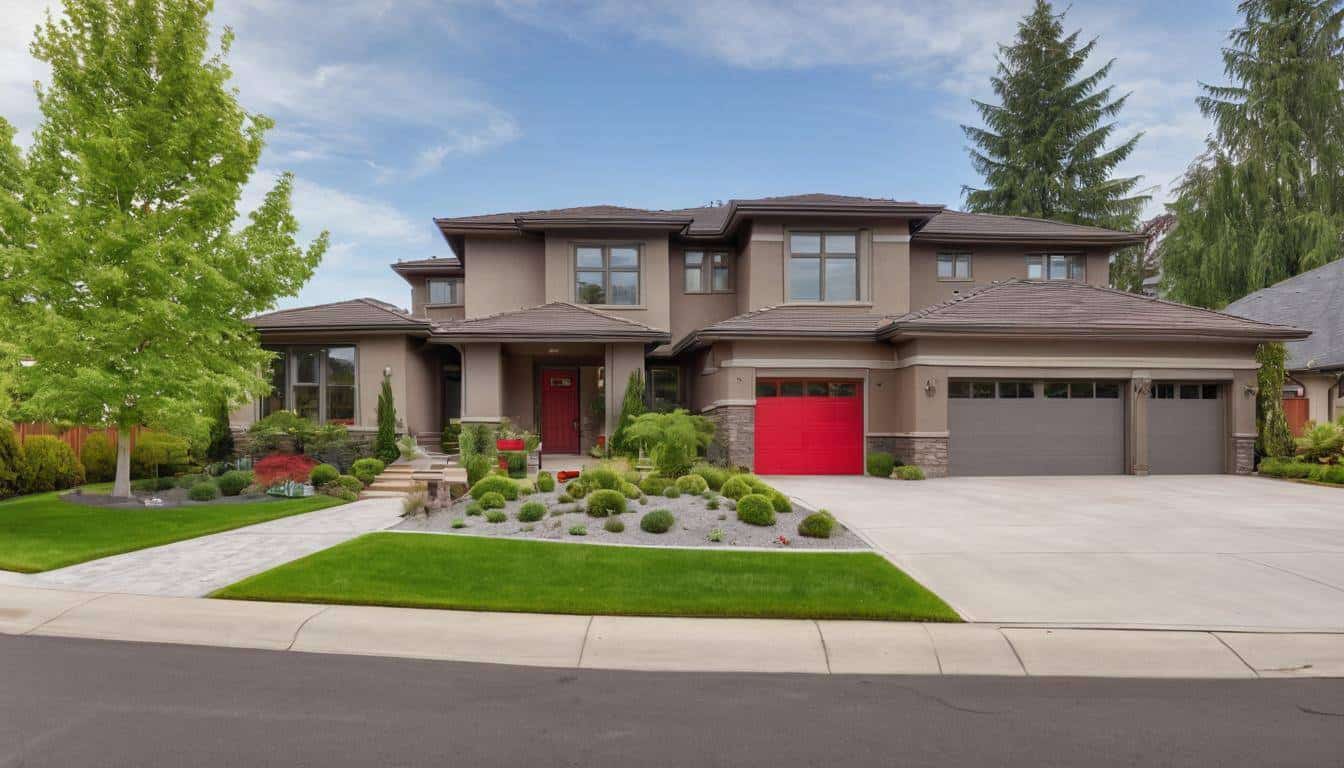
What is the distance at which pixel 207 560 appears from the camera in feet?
27.5

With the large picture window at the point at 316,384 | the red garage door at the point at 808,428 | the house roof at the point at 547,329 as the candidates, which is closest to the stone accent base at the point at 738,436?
the red garage door at the point at 808,428

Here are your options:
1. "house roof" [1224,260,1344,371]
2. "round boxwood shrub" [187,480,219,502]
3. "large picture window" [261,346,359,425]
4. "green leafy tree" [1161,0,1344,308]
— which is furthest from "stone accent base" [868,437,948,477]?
"green leafy tree" [1161,0,1344,308]

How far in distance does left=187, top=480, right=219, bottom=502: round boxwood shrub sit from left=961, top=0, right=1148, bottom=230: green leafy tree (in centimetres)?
3548

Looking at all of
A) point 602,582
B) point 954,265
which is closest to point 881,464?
point 954,265

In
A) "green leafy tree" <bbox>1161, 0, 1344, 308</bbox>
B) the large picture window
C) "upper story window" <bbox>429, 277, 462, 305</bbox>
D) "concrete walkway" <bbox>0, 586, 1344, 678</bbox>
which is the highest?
"green leafy tree" <bbox>1161, 0, 1344, 308</bbox>

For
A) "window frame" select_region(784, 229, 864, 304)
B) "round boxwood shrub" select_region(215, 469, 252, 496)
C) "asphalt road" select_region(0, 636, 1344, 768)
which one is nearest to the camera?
"asphalt road" select_region(0, 636, 1344, 768)

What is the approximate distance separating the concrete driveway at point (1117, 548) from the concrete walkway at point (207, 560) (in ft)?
25.0

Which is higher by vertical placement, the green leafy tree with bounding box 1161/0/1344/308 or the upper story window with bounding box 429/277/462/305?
the green leafy tree with bounding box 1161/0/1344/308

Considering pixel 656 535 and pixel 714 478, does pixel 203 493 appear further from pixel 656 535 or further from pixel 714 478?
pixel 714 478

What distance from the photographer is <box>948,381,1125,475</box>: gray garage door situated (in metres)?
17.3

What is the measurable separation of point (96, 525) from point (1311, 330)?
109 feet

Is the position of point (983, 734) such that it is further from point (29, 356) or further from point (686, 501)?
point (29, 356)

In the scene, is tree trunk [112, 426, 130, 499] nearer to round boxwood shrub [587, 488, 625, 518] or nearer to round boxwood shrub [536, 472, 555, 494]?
round boxwood shrub [536, 472, 555, 494]

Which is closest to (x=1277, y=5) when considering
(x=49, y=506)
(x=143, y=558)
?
(x=143, y=558)
